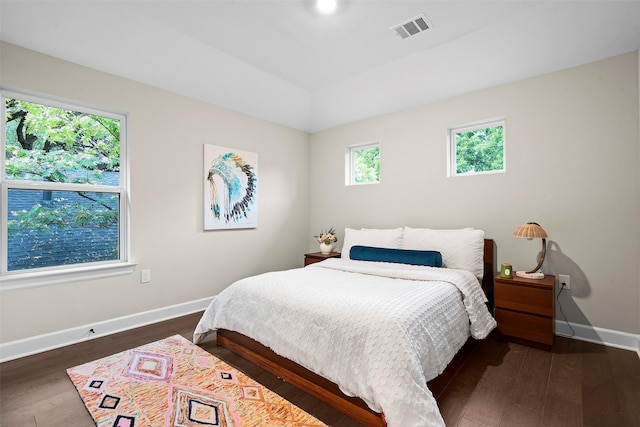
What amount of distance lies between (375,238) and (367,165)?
121 centimetres

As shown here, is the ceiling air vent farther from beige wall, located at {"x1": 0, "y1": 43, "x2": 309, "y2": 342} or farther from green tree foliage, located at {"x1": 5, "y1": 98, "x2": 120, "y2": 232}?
green tree foliage, located at {"x1": 5, "y1": 98, "x2": 120, "y2": 232}

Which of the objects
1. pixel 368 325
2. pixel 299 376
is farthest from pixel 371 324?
pixel 299 376

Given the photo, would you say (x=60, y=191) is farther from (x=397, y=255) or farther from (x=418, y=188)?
(x=418, y=188)

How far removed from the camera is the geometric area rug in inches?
66.6

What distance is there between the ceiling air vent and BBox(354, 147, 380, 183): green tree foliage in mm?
1648

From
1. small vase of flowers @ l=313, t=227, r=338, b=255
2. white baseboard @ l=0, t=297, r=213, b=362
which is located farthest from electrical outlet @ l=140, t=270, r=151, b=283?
small vase of flowers @ l=313, t=227, r=338, b=255

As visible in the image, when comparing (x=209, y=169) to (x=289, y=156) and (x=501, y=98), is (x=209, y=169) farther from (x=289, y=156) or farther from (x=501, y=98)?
(x=501, y=98)

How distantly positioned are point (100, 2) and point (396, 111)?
3076mm

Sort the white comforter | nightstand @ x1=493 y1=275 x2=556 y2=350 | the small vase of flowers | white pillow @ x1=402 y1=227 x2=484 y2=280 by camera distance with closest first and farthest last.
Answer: the white comforter → nightstand @ x1=493 y1=275 x2=556 y2=350 → white pillow @ x1=402 y1=227 x2=484 y2=280 → the small vase of flowers

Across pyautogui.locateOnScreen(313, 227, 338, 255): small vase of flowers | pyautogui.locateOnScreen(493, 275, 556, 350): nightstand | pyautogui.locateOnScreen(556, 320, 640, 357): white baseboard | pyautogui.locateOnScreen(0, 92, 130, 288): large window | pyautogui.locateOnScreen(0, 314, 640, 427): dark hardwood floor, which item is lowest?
pyautogui.locateOnScreen(0, 314, 640, 427): dark hardwood floor

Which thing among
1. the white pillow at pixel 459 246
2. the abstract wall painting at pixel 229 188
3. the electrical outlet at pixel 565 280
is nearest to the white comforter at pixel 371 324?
the white pillow at pixel 459 246

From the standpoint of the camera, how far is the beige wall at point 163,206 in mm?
2545

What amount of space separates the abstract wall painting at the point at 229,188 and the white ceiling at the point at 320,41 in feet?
2.22

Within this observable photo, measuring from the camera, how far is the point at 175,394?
192 cm
